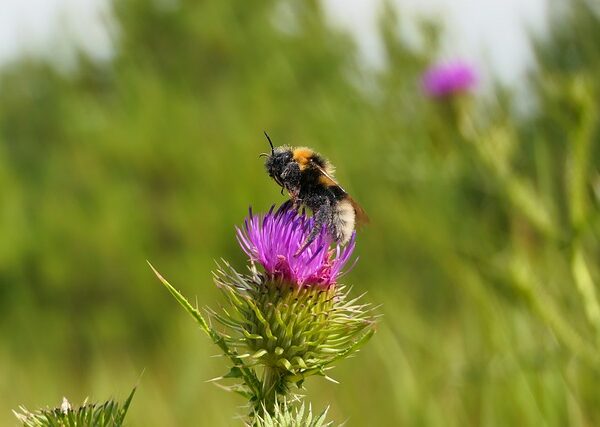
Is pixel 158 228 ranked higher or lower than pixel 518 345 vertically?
higher

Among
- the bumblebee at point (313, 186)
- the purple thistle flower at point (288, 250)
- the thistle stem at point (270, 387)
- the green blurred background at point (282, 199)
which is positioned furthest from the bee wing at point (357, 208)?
the green blurred background at point (282, 199)

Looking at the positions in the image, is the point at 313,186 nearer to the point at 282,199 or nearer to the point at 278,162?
the point at 278,162

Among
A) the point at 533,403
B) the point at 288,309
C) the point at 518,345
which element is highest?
the point at 518,345

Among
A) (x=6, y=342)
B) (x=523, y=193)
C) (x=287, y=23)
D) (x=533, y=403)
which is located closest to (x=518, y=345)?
(x=533, y=403)

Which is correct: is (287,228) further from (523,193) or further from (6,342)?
(6,342)

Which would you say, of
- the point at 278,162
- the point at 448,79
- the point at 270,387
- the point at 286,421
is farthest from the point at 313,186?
the point at 448,79

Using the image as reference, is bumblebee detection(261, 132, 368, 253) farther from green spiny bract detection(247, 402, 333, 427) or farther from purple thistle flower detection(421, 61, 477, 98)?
purple thistle flower detection(421, 61, 477, 98)
